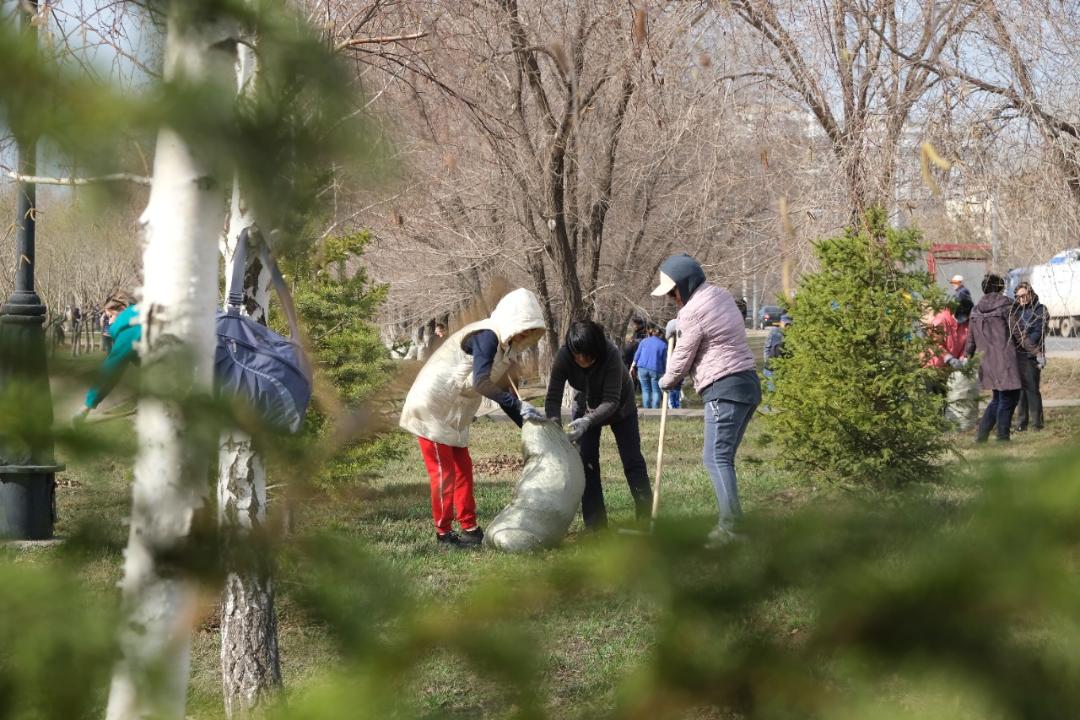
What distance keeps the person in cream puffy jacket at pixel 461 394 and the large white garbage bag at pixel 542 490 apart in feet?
0.58

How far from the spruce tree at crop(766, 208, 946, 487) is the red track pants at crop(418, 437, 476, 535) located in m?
2.70

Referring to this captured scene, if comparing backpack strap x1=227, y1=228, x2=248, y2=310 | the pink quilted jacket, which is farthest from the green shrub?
backpack strap x1=227, y1=228, x2=248, y2=310

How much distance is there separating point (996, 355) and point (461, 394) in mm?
7040

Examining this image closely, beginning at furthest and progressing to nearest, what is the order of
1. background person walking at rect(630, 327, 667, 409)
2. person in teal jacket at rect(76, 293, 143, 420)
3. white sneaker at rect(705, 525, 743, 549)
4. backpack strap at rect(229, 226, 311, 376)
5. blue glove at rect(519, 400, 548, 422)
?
background person walking at rect(630, 327, 667, 409) < blue glove at rect(519, 400, 548, 422) < backpack strap at rect(229, 226, 311, 376) < person in teal jacket at rect(76, 293, 143, 420) < white sneaker at rect(705, 525, 743, 549)

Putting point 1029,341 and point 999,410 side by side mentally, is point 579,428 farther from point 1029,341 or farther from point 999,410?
point 1029,341

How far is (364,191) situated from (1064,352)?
25.1 meters

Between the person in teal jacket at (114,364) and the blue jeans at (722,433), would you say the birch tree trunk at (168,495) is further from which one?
the blue jeans at (722,433)

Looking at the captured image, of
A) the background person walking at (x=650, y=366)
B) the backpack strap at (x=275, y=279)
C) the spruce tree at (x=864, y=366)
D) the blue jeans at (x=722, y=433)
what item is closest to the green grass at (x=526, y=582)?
the backpack strap at (x=275, y=279)

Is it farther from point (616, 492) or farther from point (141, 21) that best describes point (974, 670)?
point (616, 492)

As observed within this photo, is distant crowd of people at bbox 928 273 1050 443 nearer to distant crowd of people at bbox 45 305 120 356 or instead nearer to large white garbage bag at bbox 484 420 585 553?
large white garbage bag at bbox 484 420 585 553

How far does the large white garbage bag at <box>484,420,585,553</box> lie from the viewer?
6324 mm

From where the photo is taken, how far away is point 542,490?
6676mm

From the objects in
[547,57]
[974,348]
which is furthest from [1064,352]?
[547,57]

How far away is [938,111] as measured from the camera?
32.6 ft
